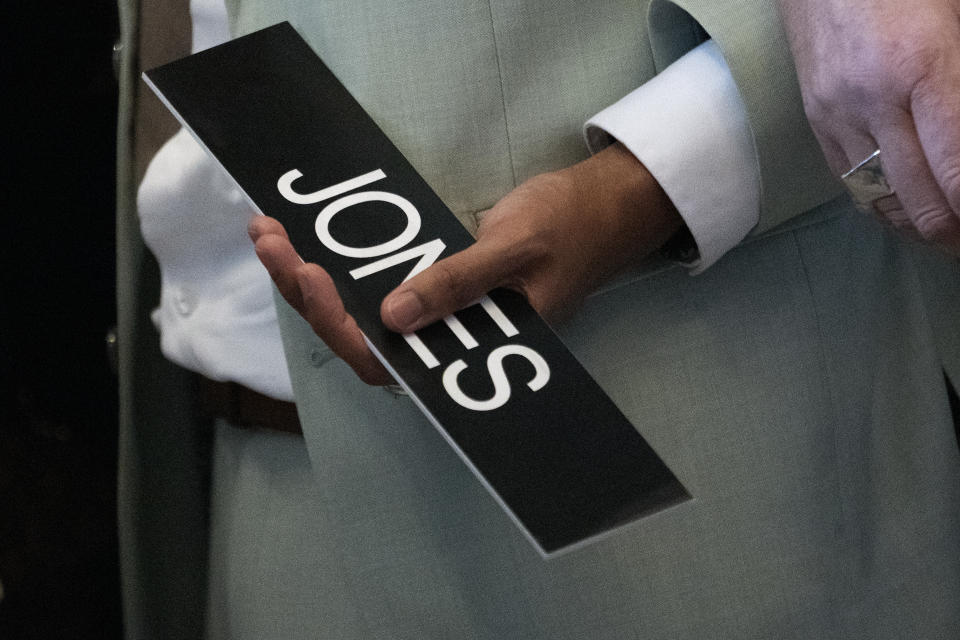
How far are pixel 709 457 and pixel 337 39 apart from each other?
1.25 feet

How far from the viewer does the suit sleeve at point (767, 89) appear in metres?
0.62

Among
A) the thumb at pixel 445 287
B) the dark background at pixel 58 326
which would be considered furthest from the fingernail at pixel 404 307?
the dark background at pixel 58 326

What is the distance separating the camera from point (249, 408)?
0.80m

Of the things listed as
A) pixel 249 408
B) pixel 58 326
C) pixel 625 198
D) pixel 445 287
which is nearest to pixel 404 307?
pixel 445 287

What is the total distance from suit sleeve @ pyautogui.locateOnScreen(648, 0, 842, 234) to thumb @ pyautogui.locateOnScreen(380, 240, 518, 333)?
0.21 metres

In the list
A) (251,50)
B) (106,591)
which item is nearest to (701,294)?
(251,50)

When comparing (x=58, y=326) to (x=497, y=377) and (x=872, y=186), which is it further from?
(x=872, y=186)

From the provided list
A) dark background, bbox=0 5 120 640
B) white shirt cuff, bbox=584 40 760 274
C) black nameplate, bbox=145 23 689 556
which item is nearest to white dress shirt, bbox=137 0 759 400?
white shirt cuff, bbox=584 40 760 274

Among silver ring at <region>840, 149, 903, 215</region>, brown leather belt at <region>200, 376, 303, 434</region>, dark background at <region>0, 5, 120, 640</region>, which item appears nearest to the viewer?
silver ring at <region>840, 149, 903, 215</region>

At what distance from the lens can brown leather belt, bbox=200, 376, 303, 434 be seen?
784 mm

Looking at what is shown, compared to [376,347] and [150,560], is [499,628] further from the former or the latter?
[150,560]

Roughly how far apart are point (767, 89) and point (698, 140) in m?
0.05

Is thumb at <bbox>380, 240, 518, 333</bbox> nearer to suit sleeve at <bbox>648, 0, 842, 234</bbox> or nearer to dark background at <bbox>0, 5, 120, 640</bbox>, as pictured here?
suit sleeve at <bbox>648, 0, 842, 234</bbox>

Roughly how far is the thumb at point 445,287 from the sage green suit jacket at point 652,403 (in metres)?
0.13
